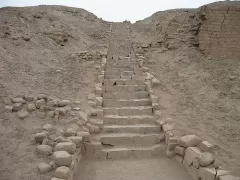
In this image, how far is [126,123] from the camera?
592 centimetres

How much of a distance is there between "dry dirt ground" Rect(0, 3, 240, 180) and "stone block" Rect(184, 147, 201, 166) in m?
0.47

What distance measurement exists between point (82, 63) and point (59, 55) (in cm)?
87

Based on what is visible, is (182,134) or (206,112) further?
(206,112)

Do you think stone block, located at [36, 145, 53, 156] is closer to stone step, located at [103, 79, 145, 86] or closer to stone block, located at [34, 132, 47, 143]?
stone block, located at [34, 132, 47, 143]

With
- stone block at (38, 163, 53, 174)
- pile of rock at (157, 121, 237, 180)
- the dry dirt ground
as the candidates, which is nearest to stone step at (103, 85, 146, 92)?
the dry dirt ground

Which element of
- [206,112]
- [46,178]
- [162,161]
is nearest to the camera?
[46,178]

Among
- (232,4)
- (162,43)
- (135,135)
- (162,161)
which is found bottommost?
(162,161)

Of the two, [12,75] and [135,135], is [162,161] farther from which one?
[12,75]

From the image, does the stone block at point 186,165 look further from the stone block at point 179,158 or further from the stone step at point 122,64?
the stone step at point 122,64

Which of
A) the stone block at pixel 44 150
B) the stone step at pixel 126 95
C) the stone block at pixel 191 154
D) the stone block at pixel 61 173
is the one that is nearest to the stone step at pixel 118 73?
the stone step at pixel 126 95

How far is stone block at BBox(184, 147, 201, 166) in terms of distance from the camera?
14.6ft

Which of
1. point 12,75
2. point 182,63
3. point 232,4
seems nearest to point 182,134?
point 182,63

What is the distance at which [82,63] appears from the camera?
28.9ft

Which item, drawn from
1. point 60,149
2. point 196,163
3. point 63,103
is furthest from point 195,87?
point 60,149
